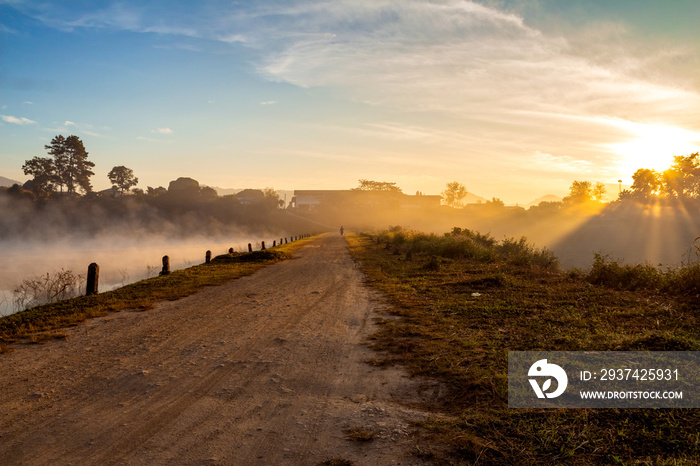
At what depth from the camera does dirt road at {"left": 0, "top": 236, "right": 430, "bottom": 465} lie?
3562 millimetres

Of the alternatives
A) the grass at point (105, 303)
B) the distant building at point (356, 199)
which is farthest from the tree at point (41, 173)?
the grass at point (105, 303)

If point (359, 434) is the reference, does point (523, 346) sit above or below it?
above

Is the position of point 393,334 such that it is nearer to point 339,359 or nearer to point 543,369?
point 339,359

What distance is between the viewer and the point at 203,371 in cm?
548

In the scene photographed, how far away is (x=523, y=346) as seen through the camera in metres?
6.25

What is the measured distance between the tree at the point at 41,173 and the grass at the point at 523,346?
86363 mm

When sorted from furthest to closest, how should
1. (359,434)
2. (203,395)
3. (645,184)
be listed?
1. (645,184)
2. (203,395)
3. (359,434)

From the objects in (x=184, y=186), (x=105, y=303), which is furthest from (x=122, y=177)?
(x=105, y=303)

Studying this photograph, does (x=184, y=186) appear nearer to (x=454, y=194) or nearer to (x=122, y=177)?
(x=122, y=177)

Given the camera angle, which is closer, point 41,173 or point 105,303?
point 105,303

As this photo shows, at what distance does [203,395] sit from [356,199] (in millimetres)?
99666

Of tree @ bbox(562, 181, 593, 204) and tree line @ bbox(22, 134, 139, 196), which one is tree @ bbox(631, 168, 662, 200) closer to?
tree @ bbox(562, 181, 593, 204)

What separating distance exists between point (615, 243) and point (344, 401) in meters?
60.4

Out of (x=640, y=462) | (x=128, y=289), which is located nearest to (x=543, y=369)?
(x=640, y=462)
